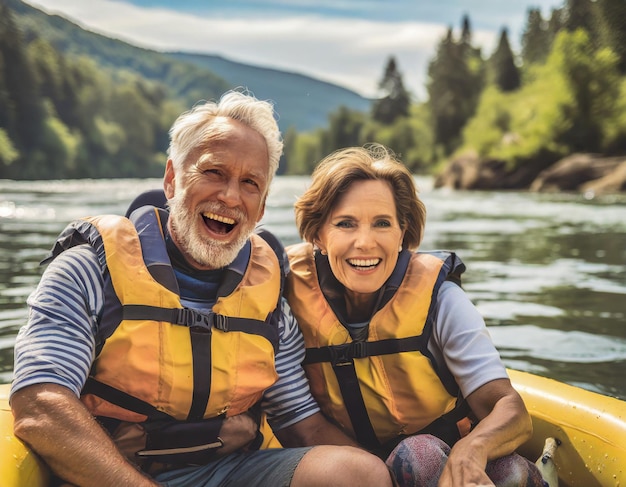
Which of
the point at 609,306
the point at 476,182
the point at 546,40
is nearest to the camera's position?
the point at 609,306

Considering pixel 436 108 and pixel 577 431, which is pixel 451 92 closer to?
pixel 436 108

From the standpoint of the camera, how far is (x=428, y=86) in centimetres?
6206

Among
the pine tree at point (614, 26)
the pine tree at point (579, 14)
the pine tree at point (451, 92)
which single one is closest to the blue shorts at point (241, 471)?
the pine tree at point (614, 26)

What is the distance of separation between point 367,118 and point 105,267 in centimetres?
7898

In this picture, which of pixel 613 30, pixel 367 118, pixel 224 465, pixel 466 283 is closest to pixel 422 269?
pixel 224 465

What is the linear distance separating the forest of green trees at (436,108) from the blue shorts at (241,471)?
29444mm

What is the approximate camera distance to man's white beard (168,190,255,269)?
6.73 feet

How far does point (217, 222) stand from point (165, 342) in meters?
0.42

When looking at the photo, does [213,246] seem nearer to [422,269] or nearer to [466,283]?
[422,269]

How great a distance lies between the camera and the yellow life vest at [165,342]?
6.27 ft

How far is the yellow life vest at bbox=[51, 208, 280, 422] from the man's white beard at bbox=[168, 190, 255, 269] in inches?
2.8

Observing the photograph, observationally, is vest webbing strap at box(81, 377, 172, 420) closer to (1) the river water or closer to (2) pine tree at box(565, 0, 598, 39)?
(1) the river water

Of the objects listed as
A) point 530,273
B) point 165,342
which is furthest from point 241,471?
point 530,273

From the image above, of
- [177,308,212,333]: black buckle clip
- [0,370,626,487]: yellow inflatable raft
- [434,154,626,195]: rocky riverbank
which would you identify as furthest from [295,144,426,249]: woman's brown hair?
[434,154,626,195]: rocky riverbank
